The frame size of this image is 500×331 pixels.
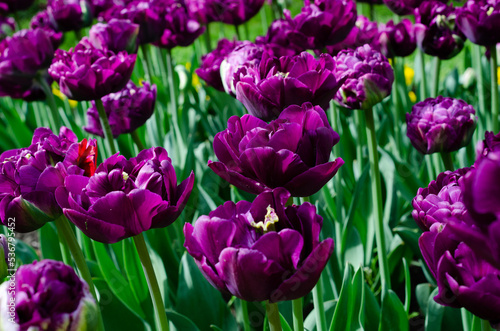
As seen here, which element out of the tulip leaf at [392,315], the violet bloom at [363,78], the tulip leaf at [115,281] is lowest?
the tulip leaf at [392,315]

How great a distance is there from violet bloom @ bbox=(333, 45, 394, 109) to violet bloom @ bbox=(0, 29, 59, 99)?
93 cm

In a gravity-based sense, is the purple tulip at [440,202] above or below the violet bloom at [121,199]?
below

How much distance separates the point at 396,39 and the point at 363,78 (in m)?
0.68

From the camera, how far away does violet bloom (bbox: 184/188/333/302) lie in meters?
0.73

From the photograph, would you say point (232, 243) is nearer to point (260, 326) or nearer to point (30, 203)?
point (30, 203)

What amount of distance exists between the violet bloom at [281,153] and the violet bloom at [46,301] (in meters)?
0.30

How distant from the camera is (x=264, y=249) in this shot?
2.42ft

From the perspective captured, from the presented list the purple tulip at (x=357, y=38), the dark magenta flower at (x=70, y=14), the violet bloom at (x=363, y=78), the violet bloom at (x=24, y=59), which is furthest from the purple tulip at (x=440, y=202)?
the dark magenta flower at (x=70, y=14)

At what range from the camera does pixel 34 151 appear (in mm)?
1074

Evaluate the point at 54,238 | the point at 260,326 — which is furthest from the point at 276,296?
the point at 54,238

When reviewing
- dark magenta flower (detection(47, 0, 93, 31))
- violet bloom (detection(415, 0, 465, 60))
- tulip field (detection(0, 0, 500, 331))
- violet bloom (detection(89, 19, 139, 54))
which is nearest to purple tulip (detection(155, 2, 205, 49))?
tulip field (detection(0, 0, 500, 331))

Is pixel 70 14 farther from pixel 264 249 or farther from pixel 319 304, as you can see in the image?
pixel 264 249

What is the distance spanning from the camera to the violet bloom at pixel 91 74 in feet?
5.02

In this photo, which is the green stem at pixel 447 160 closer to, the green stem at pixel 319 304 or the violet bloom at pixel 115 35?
the green stem at pixel 319 304
